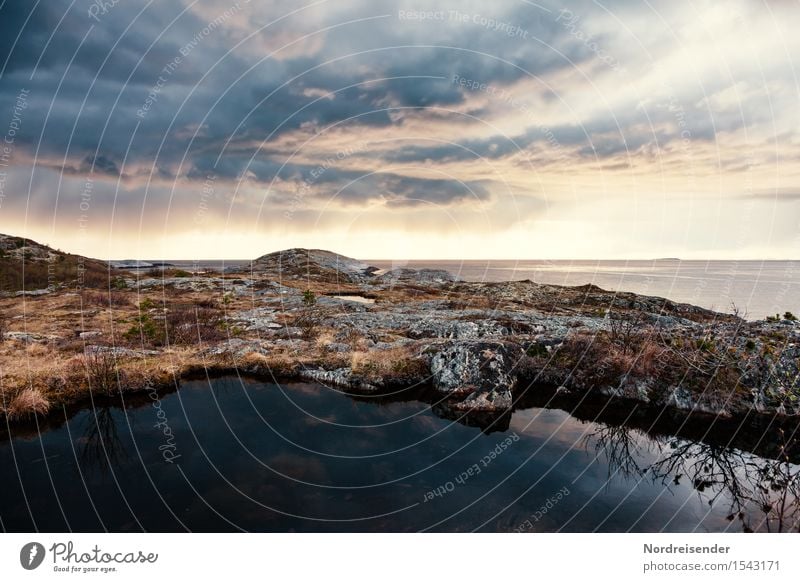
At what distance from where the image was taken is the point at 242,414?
16.5 metres

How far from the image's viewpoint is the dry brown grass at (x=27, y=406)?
50.4 ft

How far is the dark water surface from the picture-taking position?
10.3 metres

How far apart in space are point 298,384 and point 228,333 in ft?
33.2

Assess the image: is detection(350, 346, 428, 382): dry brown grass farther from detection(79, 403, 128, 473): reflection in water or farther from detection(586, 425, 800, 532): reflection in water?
detection(79, 403, 128, 473): reflection in water

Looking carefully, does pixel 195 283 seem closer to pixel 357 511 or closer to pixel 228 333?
pixel 228 333

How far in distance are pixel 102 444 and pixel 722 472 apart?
2204 centimetres

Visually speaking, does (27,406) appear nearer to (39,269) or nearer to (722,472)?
(722,472)

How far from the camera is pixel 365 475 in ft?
40.5

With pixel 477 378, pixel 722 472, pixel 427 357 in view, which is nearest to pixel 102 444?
pixel 427 357

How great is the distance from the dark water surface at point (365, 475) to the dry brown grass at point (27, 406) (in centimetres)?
133

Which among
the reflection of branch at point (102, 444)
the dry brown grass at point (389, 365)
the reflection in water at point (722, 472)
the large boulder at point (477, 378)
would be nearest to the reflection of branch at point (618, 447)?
the reflection in water at point (722, 472)
